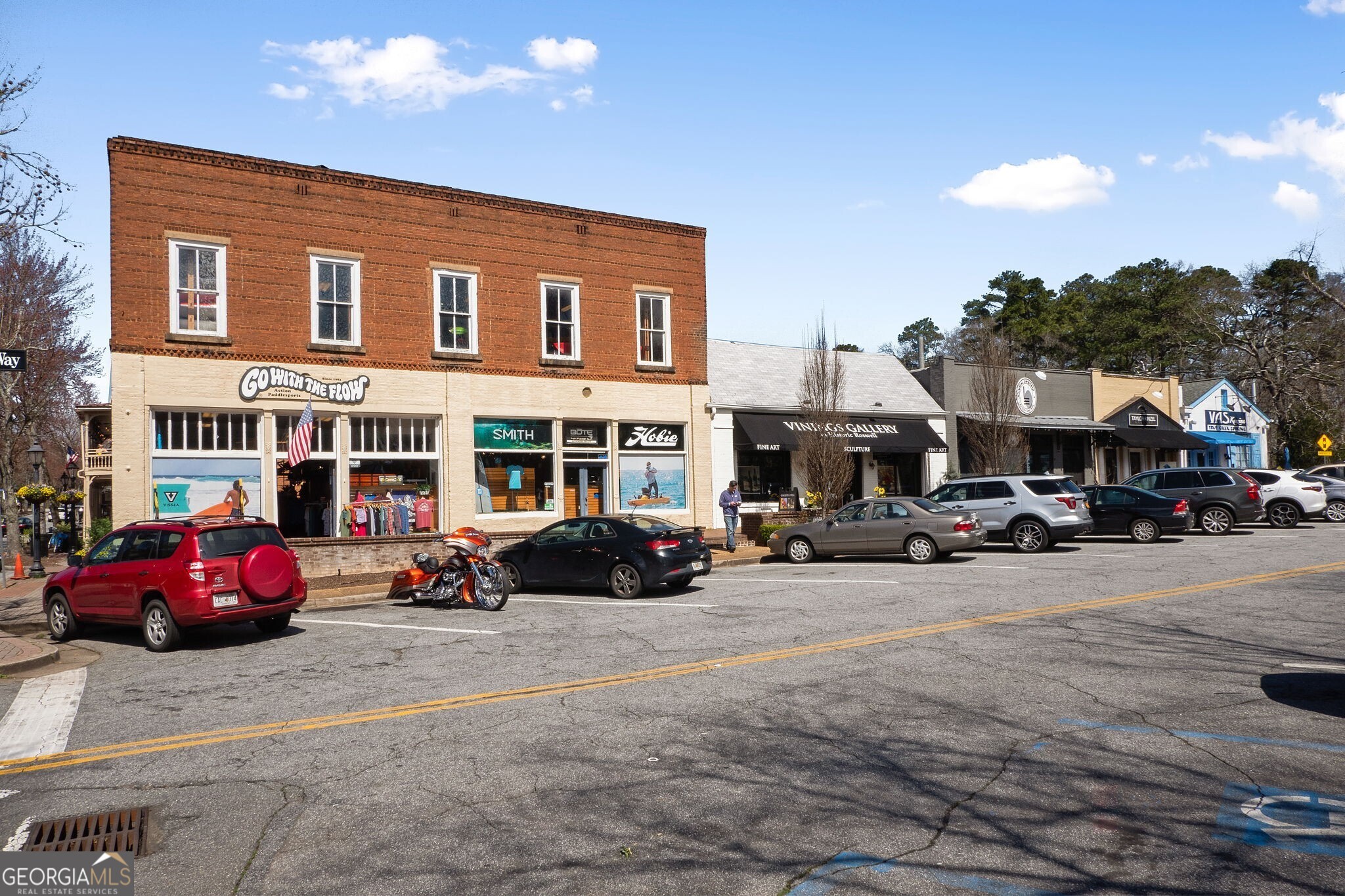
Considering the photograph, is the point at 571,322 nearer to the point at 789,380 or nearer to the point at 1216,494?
the point at 789,380

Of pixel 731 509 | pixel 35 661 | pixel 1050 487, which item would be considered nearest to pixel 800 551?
pixel 731 509

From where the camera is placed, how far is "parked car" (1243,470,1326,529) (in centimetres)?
2750

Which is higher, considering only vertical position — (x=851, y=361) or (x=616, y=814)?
(x=851, y=361)

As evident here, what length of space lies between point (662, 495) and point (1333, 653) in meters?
17.5

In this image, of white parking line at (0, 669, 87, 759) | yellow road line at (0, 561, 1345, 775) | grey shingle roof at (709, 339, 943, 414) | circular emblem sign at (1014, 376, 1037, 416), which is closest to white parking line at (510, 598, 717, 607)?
yellow road line at (0, 561, 1345, 775)

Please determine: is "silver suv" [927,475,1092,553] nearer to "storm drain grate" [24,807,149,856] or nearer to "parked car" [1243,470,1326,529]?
"parked car" [1243,470,1326,529]

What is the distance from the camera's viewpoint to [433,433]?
2231 centimetres

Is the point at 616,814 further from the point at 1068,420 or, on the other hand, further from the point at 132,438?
the point at 1068,420

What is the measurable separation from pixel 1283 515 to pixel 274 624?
1087 inches

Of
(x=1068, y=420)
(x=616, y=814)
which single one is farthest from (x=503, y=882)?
(x=1068, y=420)

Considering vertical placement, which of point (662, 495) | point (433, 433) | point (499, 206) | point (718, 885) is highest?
point (499, 206)

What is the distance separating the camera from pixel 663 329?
2586 centimetres

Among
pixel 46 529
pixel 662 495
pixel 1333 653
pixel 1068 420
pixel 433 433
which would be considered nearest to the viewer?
pixel 1333 653

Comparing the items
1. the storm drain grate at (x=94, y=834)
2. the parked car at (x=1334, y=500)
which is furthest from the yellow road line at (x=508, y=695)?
the parked car at (x=1334, y=500)
